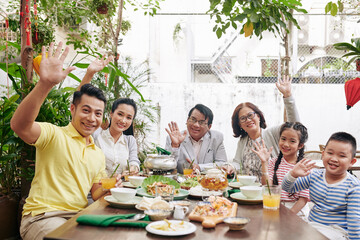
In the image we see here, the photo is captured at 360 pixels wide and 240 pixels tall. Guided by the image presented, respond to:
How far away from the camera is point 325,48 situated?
25.3ft

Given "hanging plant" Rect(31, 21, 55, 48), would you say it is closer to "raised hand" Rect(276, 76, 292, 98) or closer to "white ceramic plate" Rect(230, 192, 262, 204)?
"raised hand" Rect(276, 76, 292, 98)

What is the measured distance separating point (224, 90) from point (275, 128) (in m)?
3.51

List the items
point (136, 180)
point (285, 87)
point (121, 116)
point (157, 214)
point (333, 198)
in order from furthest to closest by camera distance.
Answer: point (285, 87)
point (121, 116)
point (136, 180)
point (333, 198)
point (157, 214)

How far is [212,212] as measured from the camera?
1.65 meters

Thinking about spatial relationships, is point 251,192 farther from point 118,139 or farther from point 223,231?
point 118,139

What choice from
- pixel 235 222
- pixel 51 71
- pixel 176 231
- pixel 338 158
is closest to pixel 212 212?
pixel 235 222

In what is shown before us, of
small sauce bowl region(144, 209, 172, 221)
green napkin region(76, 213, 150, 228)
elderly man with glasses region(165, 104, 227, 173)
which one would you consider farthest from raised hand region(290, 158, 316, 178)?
elderly man with glasses region(165, 104, 227, 173)

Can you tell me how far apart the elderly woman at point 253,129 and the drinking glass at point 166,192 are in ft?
4.55

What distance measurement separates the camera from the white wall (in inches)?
269

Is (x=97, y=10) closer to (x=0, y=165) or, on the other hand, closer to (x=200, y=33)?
(x=0, y=165)

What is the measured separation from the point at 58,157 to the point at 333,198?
1.66m

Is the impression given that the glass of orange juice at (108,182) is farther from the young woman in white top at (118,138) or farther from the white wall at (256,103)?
the white wall at (256,103)

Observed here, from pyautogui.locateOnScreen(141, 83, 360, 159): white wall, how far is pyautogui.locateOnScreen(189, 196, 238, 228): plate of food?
5.06m

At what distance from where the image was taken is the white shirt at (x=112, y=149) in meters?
3.16
